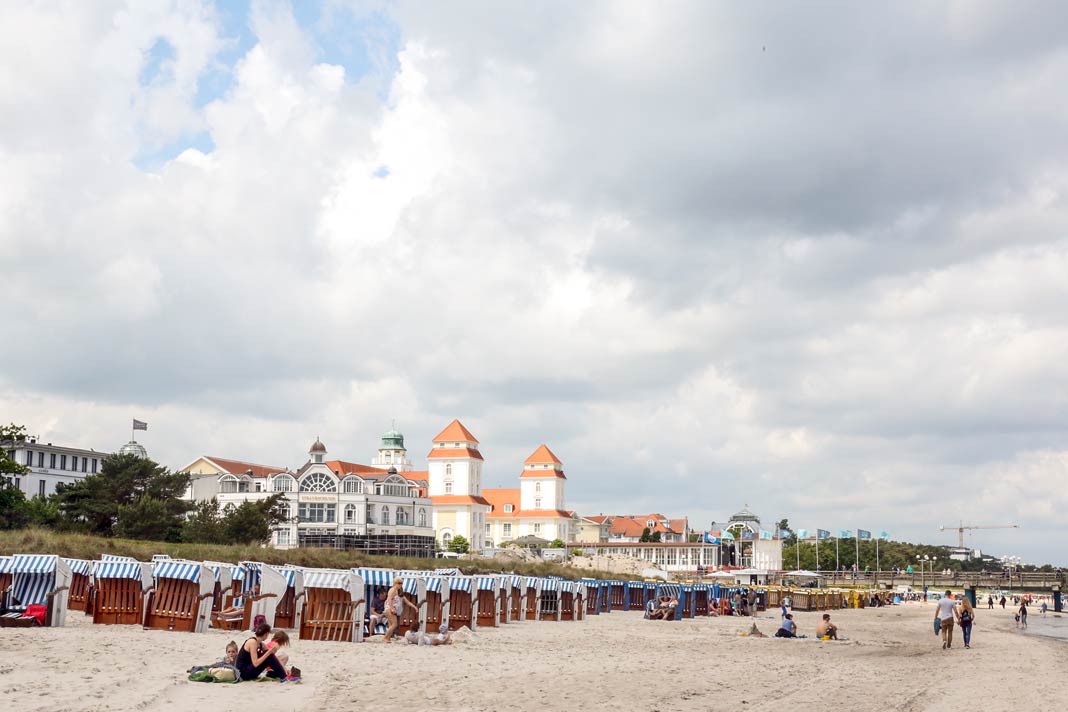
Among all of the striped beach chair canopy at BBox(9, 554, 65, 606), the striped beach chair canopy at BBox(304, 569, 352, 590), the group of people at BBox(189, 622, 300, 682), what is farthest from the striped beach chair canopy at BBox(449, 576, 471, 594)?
the group of people at BBox(189, 622, 300, 682)

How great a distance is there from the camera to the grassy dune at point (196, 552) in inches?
1432

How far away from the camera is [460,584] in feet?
80.9

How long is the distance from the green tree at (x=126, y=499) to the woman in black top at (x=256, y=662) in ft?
166

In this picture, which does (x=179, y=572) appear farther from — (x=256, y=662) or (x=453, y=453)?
(x=453, y=453)

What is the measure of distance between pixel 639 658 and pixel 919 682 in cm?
489

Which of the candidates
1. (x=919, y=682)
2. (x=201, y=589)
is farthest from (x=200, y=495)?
(x=919, y=682)

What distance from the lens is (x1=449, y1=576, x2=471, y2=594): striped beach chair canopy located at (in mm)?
24439

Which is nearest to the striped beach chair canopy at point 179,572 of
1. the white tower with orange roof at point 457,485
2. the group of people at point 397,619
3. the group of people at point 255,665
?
the group of people at point 397,619

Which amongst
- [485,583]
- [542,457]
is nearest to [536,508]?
[542,457]

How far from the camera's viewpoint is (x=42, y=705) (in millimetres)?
10602

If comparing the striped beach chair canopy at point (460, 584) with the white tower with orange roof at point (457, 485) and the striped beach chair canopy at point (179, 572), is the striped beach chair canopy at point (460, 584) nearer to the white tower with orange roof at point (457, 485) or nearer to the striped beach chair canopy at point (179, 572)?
the striped beach chair canopy at point (179, 572)

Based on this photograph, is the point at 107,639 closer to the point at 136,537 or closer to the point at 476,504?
the point at 136,537

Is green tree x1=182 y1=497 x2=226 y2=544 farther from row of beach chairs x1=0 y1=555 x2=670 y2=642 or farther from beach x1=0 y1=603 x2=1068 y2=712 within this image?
beach x1=0 y1=603 x2=1068 y2=712

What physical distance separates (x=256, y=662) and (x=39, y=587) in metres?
8.73
